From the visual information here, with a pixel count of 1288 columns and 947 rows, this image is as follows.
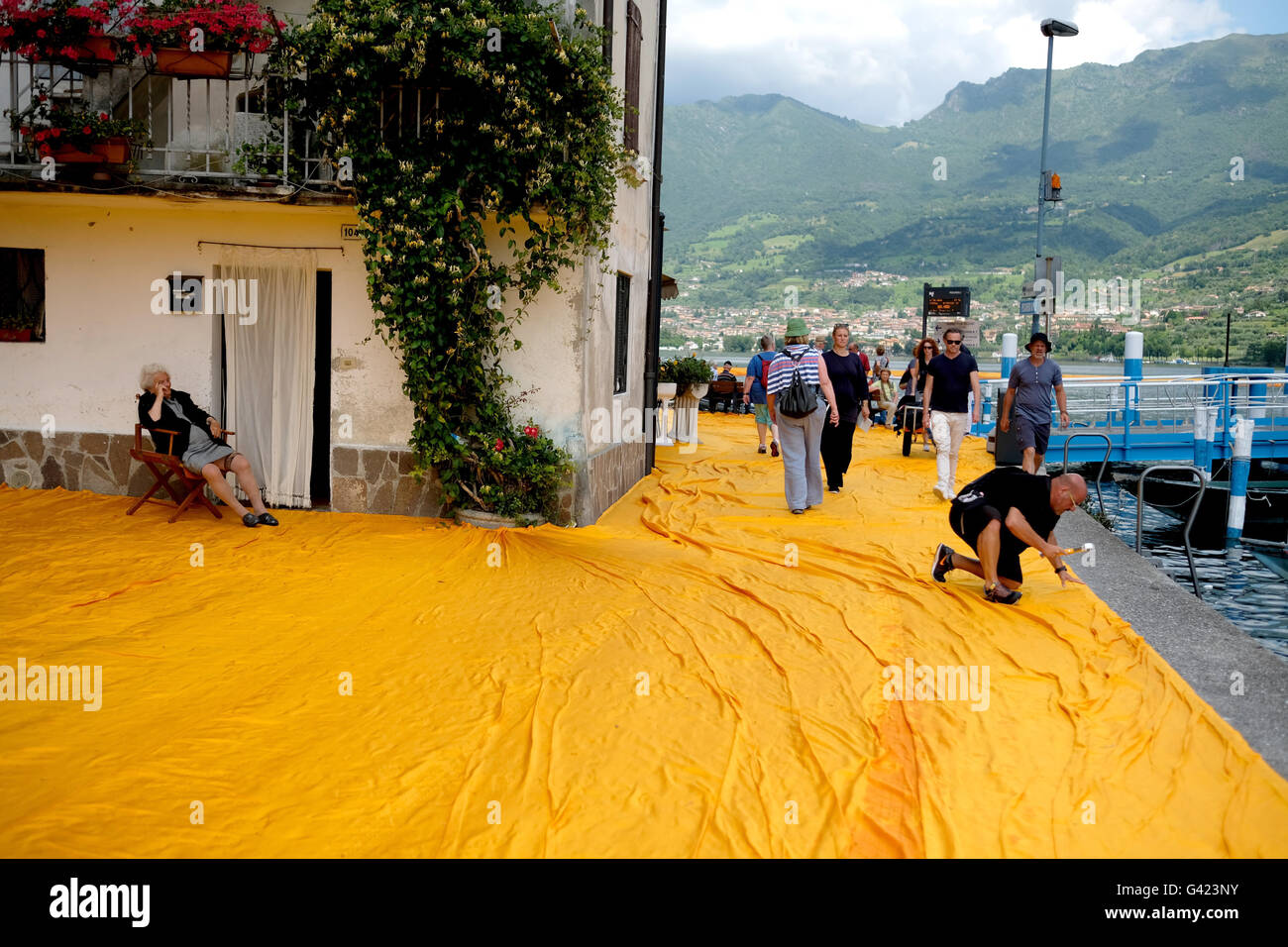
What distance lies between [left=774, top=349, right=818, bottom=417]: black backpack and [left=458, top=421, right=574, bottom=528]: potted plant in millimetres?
2406

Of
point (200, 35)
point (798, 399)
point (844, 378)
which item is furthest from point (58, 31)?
point (844, 378)

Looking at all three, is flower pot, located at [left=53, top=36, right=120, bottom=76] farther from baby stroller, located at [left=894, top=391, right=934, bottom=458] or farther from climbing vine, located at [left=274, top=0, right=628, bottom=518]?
baby stroller, located at [left=894, top=391, right=934, bottom=458]

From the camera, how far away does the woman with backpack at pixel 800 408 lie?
10.7 metres

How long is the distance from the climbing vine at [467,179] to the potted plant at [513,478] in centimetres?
2

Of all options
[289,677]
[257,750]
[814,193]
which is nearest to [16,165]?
[289,677]

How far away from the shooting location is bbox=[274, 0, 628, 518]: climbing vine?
915cm

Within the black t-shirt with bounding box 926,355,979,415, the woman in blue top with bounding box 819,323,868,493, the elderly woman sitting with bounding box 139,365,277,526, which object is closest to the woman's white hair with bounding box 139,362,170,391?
the elderly woman sitting with bounding box 139,365,277,526

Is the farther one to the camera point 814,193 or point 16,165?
point 814,193

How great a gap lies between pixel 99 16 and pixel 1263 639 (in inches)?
536

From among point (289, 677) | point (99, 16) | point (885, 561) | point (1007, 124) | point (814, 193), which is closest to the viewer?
point (289, 677)

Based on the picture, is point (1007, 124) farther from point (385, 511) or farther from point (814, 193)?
point (385, 511)

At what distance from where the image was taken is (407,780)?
4.50m

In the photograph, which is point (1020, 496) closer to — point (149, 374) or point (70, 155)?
point (149, 374)

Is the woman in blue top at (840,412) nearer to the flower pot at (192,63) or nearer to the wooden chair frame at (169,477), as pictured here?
the wooden chair frame at (169,477)
